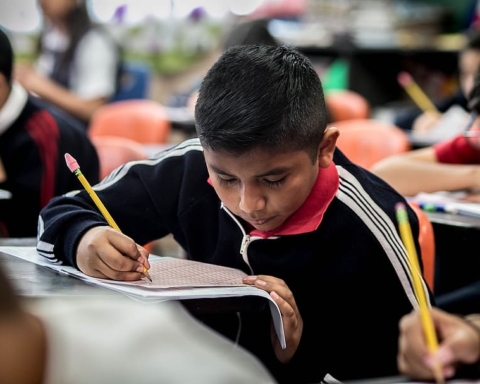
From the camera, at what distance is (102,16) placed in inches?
218

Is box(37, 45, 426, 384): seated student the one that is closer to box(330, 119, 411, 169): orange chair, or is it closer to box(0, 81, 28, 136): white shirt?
box(0, 81, 28, 136): white shirt

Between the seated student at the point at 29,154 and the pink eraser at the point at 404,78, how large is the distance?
3.58m

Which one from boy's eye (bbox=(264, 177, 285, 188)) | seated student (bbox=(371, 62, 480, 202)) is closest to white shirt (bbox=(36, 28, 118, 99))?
seated student (bbox=(371, 62, 480, 202))

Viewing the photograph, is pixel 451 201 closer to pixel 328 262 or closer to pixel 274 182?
pixel 328 262

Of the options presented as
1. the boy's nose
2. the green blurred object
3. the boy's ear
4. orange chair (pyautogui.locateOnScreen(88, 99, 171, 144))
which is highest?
the boy's ear

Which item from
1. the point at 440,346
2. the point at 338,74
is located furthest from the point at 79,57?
the point at 440,346

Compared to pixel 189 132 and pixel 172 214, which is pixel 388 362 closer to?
pixel 172 214

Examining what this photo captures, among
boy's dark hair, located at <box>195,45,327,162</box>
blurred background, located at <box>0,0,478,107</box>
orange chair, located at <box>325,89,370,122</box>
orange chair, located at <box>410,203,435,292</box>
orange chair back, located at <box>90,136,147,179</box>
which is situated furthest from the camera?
blurred background, located at <box>0,0,478,107</box>

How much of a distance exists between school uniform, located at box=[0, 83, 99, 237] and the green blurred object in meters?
3.81

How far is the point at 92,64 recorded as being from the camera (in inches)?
152

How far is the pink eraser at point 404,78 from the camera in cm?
531

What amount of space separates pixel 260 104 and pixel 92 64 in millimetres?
2817

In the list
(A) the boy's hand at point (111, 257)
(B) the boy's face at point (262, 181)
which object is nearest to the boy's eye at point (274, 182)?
(B) the boy's face at point (262, 181)

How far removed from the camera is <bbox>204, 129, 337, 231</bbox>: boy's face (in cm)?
118
